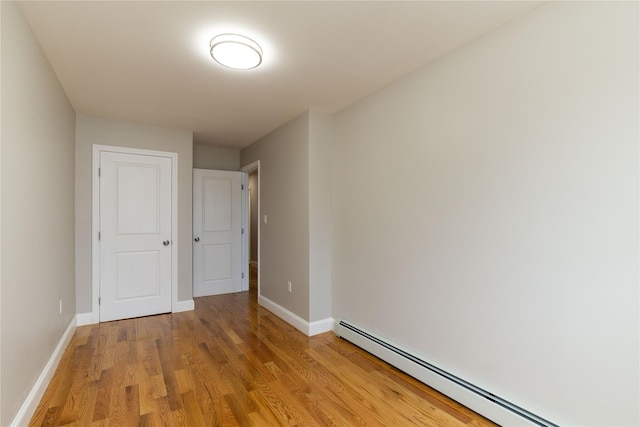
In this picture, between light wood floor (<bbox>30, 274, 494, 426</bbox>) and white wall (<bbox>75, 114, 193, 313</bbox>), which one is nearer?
light wood floor (<bbox>30, 274, 494, 426</bbox>)

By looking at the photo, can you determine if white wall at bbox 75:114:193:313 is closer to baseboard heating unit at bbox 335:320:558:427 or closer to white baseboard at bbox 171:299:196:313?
white baseboard at bbox 171:299:196:313

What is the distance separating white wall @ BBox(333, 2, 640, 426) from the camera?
1.42 metres

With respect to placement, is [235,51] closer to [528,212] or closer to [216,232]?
[528,212]

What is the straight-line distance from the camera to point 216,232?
477 cm

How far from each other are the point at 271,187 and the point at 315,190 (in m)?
0.94

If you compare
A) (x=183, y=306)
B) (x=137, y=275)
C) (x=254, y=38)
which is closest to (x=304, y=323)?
(x=183, y=306)

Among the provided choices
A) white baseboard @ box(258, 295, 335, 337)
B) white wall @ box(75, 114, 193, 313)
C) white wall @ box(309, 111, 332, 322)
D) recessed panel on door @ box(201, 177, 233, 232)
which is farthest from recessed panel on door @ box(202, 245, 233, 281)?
white wall @ box(309, 111, 332, 322)

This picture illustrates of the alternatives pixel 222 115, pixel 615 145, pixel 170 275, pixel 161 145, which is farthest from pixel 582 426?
pixel 161 145

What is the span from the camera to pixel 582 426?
5.01ft

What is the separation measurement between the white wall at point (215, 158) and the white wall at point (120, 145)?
759 millimetres

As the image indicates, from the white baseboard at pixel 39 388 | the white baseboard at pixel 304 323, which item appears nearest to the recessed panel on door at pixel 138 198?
the white baseboard at pixel 39 388

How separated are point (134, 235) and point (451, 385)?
3.72 m

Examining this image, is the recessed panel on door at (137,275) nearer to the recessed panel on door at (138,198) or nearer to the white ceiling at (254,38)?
the recessed panel on door at (138,198)

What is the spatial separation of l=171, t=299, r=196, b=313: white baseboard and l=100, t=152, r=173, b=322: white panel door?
3.3 inches
